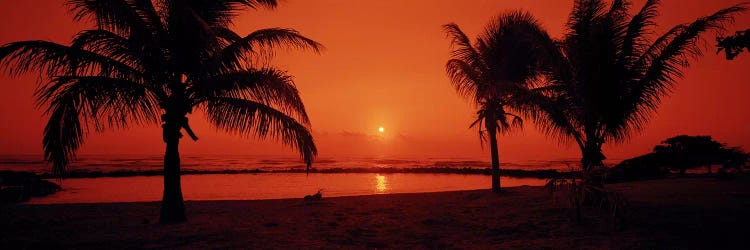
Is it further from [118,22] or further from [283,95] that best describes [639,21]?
[118,22]

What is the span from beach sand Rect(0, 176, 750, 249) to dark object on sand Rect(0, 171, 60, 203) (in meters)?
5.22

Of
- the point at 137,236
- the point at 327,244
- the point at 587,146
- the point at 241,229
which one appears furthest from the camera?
the point at 587,146

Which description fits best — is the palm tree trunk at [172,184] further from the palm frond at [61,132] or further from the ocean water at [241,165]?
the ocean water at [241,165]

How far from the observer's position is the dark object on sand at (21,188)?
16766mm

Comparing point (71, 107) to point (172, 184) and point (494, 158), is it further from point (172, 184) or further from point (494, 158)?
point (494, 158)

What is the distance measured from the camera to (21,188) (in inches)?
683

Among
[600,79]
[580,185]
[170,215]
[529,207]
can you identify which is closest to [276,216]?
[170,215]

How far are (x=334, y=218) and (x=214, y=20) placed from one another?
5814 millimetres

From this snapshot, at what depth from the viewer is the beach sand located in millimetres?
7500

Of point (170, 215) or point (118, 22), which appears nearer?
point (118, 22)

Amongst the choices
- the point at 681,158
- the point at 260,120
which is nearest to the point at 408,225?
the point at 260,120

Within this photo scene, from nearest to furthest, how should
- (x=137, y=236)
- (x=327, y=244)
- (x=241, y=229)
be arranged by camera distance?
1. (x=327, y=244)
2. (x=137, y=236)
3. (x=241, y=229)

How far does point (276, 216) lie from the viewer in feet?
37.3

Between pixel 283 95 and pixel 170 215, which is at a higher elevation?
pixel 283 95
